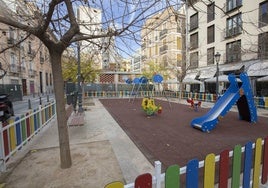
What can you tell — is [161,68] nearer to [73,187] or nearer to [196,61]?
[196,61]

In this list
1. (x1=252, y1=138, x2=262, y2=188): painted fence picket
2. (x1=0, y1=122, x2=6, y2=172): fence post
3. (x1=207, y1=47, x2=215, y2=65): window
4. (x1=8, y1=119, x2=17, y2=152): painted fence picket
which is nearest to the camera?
(x1=252, y1=138, x2=262, y2=188): painted fence picket

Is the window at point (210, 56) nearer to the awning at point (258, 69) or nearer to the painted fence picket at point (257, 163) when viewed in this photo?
the awning at point (258, 69)

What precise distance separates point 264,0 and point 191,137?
16.6m

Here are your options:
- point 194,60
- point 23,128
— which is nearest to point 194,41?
point 194,60

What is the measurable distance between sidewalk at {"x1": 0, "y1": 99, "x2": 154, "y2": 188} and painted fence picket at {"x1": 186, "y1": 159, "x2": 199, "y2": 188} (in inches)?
53.8

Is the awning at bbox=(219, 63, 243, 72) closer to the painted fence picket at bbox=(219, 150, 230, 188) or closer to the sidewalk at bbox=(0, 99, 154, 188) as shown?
the sidewalk at bbox=(0, 99, 154, 188)

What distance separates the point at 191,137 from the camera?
621cm

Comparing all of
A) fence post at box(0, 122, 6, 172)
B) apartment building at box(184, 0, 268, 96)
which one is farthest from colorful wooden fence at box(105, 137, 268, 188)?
apartment building at box(184, 0, 268, 96)

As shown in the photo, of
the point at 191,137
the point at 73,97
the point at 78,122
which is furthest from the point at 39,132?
the point at 191,137

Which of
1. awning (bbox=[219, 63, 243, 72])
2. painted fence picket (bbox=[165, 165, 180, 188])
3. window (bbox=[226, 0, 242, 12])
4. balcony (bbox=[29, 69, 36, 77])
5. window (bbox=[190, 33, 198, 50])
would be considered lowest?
painted fence picket (bbox=[165, 165, 180, 188])

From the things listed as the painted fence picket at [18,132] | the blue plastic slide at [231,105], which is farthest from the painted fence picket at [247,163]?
the painted fence picket at [18,132]

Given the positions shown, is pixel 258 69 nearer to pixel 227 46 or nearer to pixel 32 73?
pixel 227 46

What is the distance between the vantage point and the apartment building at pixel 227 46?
1616 cm

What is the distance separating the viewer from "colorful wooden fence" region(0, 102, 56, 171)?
3.90 meters
